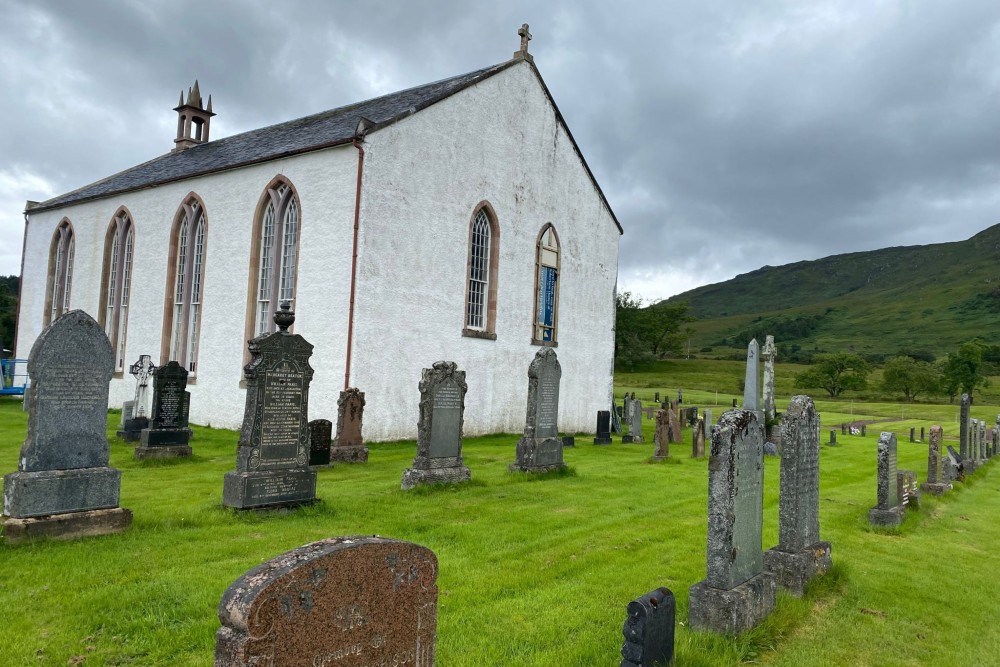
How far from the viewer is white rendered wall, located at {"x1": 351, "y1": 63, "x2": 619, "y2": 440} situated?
18.2 meters

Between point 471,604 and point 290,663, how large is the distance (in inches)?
141

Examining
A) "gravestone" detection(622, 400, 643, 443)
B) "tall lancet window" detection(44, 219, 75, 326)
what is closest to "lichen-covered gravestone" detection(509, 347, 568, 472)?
"gravestone" detection(622, 400, 643, 443)

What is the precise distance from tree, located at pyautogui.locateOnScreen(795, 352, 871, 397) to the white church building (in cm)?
4928

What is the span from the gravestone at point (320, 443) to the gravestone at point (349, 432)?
0.58m

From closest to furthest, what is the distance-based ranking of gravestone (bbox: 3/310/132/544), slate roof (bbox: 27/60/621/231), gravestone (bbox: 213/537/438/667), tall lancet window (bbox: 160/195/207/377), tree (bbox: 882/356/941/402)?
gravestone (bbox: 213/537/438/667), gravestone (bbox: 3/310/132/544), slate roof (bbox: 27/60/621/231), tall lancet window (bbox: 160/195/207/377), tree (bbox: 882/356/941/402)

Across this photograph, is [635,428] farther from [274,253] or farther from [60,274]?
[60,274]

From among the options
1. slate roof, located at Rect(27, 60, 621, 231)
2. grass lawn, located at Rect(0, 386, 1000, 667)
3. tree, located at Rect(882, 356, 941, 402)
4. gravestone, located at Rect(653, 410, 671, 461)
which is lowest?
grass lawn, located at Rect(0, 386, 1000, 667)

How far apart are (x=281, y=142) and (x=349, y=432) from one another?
12.0m

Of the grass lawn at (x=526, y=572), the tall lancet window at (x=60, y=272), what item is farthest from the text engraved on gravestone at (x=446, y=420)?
the tall lancet window at (x=60, y=272)

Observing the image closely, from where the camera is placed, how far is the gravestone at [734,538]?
5.47 metres

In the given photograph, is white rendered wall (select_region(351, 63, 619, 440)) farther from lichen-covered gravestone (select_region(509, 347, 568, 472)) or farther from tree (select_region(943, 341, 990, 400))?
tree (select_region(943, 341, 990, 400))

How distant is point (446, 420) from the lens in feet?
38.6

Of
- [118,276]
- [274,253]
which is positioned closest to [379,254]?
[274,253]

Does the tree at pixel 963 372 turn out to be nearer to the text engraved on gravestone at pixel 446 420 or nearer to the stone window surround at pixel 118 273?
the text engraved on gravestone at pixel 446 420
